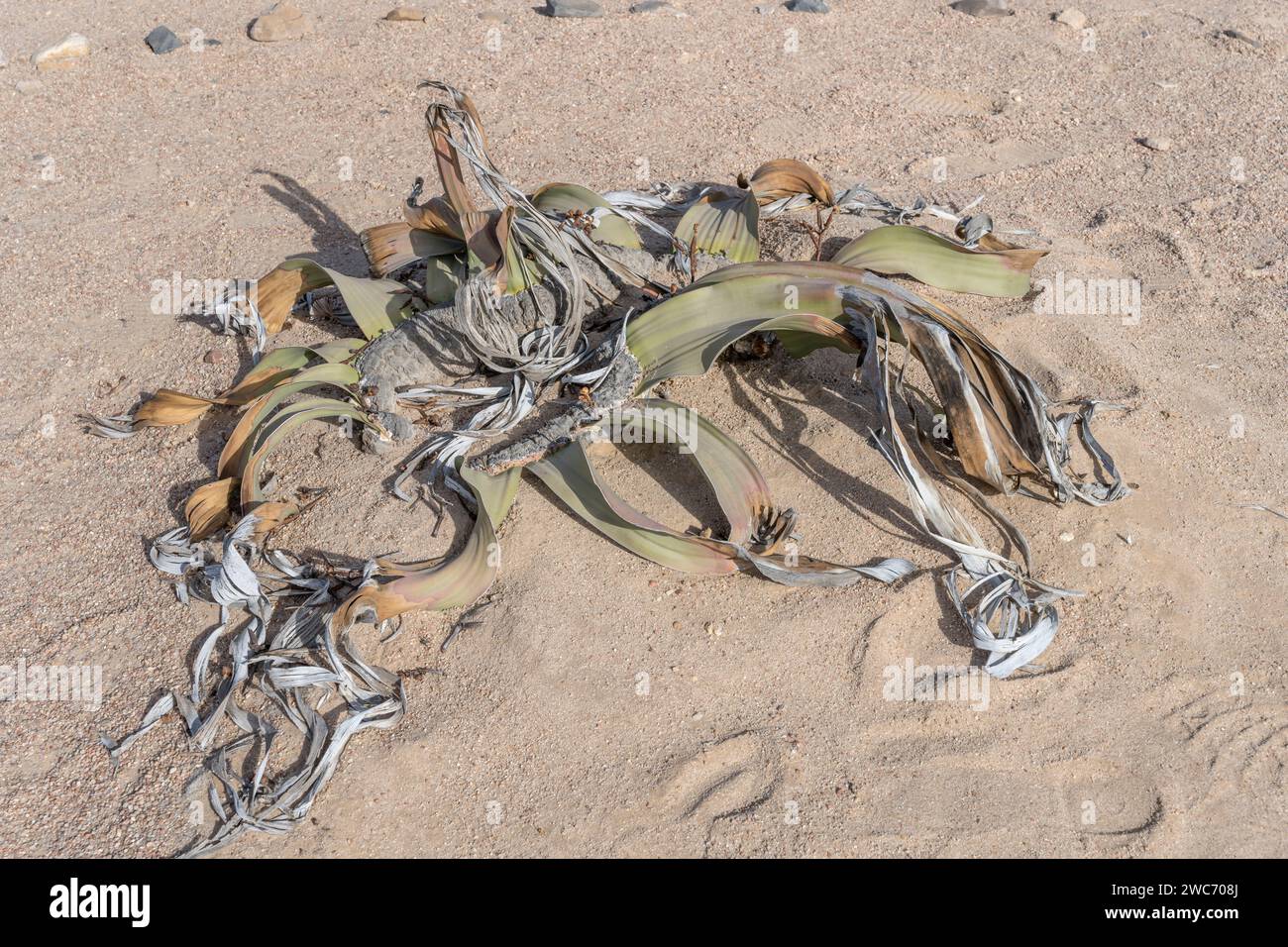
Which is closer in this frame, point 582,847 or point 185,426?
point 582,847

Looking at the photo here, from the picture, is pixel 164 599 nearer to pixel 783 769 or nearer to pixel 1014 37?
pixel 783 769

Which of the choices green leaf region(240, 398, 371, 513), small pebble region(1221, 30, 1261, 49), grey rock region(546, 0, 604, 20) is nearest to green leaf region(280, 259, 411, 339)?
green leaf region(240, 398, 371, 513)

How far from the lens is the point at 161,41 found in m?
5.32

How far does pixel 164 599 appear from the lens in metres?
2.77

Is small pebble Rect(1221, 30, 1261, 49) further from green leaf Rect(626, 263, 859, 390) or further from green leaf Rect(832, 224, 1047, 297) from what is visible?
green leaf Rect(626, 263, 859, 390)

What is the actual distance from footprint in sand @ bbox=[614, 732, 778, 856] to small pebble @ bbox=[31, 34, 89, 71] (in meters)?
4.90

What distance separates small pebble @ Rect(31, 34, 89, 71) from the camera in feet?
17.1

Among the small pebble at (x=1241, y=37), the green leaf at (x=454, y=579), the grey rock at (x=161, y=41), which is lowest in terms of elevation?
the green leaf at (x=454, y=579)

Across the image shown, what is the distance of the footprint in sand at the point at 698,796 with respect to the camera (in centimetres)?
221

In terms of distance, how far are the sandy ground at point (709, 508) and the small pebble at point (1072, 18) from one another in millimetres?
414

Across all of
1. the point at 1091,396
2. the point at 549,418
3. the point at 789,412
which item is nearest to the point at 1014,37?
the point at 1091,396

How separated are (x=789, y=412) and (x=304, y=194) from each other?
93.5 inches
